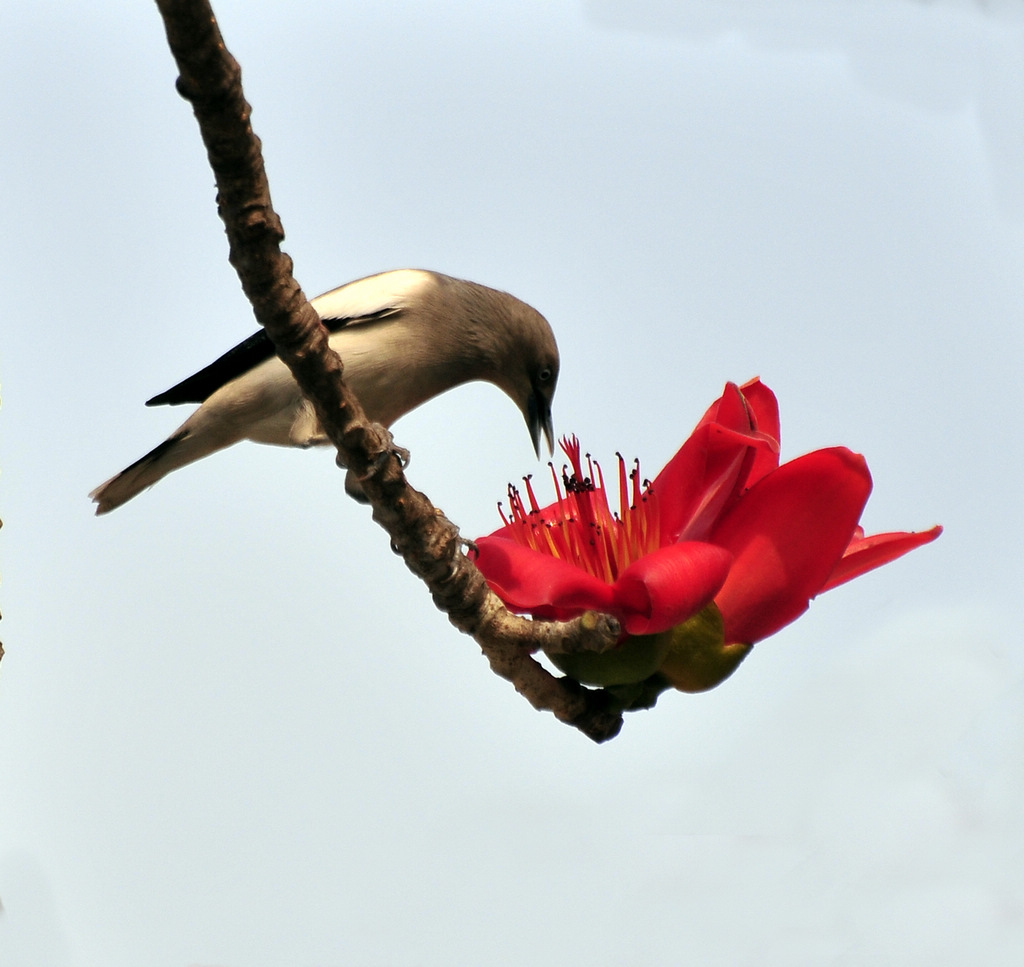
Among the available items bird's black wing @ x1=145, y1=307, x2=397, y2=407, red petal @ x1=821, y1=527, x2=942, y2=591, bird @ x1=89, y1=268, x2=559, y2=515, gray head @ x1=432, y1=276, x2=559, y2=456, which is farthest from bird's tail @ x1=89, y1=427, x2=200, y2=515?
red petal @ x1=821, y1=527, x2=942, y2=591

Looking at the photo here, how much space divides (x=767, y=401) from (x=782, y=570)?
0.41 meters

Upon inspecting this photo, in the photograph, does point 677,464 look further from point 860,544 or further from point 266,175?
point 266,175

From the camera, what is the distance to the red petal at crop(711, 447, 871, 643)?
5.44 ft

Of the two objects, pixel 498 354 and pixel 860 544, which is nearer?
pixel 860 544

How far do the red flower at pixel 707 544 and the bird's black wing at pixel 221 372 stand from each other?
203cm

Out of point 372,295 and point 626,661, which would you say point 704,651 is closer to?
point 626,661

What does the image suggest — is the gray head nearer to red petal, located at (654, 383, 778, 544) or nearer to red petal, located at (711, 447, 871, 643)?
red petal, located at (654, 383, 778, 544)

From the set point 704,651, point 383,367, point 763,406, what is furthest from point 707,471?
point 383,367

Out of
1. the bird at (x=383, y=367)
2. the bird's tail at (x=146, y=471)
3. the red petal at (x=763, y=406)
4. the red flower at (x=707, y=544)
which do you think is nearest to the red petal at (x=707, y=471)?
the red flower at (x=707, y=544)

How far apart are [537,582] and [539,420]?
7.93 feet

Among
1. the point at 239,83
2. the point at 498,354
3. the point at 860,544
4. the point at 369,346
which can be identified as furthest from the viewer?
the point at 498,354

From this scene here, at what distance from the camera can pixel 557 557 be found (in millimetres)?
1894

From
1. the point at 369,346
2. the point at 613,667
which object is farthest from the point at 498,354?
the point at 613,667

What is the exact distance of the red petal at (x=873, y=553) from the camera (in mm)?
1812
